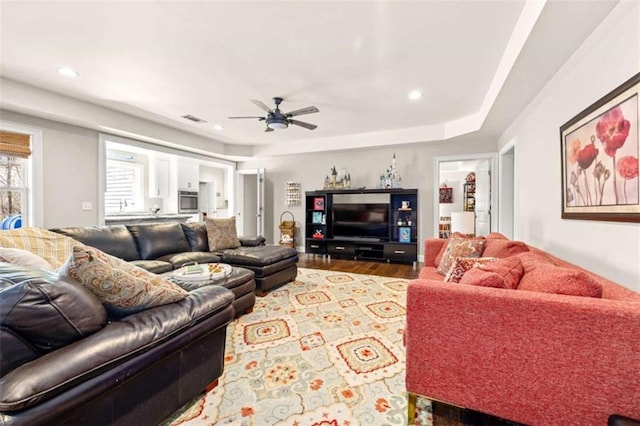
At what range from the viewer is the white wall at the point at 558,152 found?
1597mm

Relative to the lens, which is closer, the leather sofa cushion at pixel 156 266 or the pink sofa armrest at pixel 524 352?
the pink sofa armrest at pixel 524 352

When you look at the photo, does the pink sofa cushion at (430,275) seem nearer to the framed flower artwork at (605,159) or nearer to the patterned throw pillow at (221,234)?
the framed flower artwork at (605,159)

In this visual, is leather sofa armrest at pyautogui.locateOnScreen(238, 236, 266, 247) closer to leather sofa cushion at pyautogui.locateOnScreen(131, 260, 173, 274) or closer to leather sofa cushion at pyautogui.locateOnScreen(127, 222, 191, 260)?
leather sofa cushion at pyautogui.locateOnScreen(127, 222, 191, 260)

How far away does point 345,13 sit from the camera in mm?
2131

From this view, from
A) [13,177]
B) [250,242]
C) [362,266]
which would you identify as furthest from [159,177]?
[362,266]

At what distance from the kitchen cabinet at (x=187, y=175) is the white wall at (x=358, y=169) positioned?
1.27m

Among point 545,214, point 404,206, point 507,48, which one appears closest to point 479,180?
point 404,206

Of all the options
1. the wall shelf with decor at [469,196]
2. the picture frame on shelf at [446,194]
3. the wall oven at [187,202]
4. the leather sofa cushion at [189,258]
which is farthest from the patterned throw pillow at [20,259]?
the picture frame on shelf at [446,194]

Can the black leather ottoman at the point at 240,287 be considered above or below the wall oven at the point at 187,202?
below

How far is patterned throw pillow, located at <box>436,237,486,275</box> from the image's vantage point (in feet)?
8.93

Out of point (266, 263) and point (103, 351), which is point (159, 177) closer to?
point (266, 263)

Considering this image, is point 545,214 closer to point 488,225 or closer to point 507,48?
point 507,48

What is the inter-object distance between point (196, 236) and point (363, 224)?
11.0 feet

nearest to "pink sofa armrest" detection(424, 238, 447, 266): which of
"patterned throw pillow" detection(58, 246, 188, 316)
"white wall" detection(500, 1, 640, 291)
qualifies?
"white wall" detection(500, 1, 640, 291)
